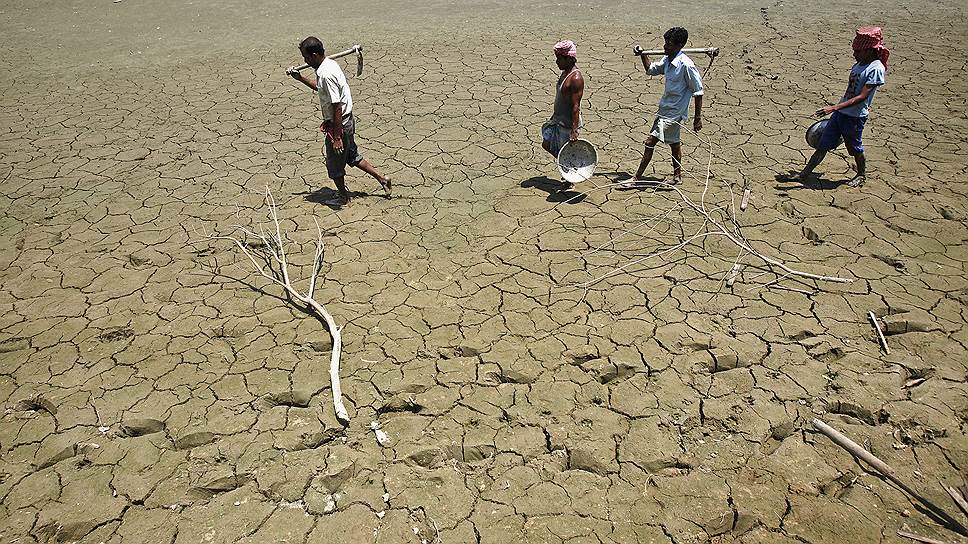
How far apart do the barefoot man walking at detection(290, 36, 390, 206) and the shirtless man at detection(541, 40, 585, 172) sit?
1.42m

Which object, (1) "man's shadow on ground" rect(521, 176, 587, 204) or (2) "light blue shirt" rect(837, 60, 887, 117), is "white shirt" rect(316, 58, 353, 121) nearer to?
(1) "man's shadow on ground" rect(521, 176, 587, 204)

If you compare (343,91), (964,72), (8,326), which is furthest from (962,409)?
(964,72)

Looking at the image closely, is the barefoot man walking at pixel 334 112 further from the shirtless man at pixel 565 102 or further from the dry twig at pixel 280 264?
the shirtless man at pixel 565 102

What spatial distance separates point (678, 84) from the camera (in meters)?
4.89

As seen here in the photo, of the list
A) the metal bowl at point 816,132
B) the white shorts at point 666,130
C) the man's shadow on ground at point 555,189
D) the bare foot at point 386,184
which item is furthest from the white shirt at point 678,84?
the bare foot at point 386,184

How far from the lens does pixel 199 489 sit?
291 cm

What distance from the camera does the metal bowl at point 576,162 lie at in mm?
5200

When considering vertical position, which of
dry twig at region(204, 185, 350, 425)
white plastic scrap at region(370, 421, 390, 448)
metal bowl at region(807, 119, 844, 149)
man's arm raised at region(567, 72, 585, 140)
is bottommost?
white plastic scrap at region(370, 421, 390, 448)

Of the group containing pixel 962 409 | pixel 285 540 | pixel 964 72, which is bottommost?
pixel 285 540

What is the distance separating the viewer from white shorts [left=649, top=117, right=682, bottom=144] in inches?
199

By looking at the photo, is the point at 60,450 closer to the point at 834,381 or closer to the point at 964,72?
the point at 834,381

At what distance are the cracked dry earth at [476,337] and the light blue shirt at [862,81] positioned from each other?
0.63 m

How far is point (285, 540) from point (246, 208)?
10.8 ft

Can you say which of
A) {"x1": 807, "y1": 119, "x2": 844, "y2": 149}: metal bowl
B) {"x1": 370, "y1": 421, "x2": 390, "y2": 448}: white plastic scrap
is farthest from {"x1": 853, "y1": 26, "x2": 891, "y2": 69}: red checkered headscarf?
{"x1": 370, "y1": 421, "x2": 390, "y2": 448}: white plastic scrap
